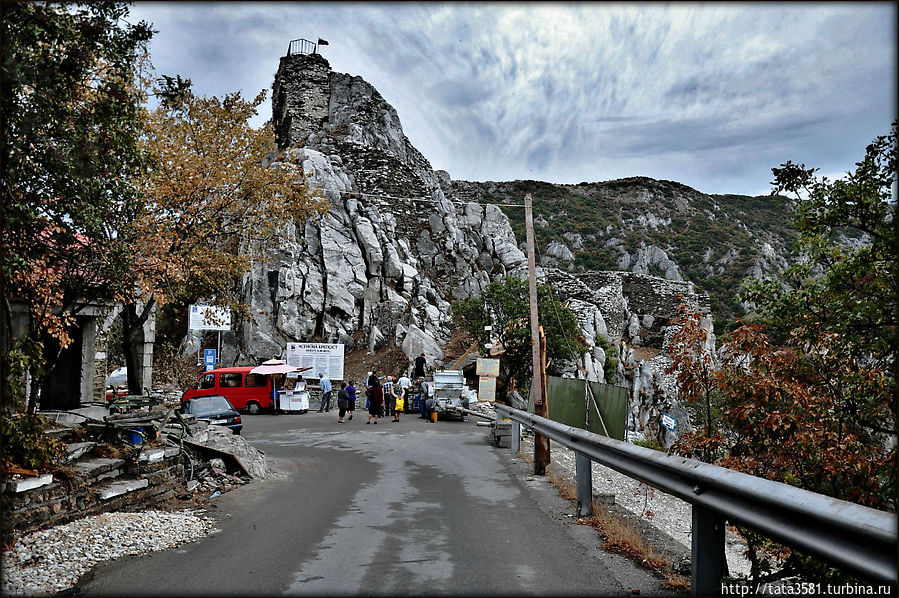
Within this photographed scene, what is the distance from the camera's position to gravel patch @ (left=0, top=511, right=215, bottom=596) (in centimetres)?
437

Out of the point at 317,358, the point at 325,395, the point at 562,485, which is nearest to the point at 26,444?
the point at 562,485

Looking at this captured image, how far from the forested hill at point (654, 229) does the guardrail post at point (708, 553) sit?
7537cm

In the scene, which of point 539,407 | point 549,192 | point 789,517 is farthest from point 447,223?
point 549,192

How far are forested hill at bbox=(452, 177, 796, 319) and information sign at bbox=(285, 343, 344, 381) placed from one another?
55818 mm

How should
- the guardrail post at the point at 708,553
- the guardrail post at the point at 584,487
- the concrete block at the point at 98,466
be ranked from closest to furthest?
1. the guardrail post at the point at 708,553
2. the concrete block at the point at 98,466
3. the guardrail post at the point at 584,487

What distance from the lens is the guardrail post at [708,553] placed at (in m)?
3.65

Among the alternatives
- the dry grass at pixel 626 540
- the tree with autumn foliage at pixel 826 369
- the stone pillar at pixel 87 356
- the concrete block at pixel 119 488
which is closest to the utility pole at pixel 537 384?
the dry grass at pixel 626 540

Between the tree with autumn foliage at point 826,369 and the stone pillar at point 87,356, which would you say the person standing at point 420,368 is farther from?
the tree with autumn foliage at point 826,369

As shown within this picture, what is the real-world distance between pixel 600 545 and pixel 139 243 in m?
10.8

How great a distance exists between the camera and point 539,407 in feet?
36.5

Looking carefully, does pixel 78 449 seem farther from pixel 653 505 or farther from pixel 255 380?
pixel 255 380

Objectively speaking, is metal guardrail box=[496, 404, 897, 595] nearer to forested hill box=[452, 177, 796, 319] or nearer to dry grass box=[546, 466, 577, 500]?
dry grass box=[546, 466, 577, 500]

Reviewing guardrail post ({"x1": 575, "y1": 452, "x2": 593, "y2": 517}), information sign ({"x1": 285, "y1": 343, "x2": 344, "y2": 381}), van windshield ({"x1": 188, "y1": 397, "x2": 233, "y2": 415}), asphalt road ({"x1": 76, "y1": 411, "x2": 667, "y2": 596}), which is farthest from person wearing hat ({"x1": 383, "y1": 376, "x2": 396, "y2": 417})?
guardrail post ({"x1": 575, "y1": 452, "x2": 593, "y2": 517})

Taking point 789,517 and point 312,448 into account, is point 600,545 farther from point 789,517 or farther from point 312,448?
→ point 312,448
